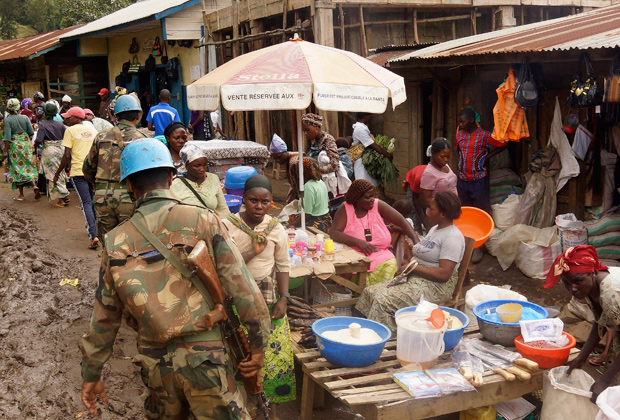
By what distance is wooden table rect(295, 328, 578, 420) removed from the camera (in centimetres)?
366

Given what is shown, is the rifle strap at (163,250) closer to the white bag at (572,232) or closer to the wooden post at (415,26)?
Answer: the white bag at (572,232)

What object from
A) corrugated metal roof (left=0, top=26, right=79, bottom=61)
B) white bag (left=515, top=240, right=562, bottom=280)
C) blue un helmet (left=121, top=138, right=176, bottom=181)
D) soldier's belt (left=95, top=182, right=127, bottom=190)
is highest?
corrugated metal roof (left=0, top=26, right=79, bottom=61)

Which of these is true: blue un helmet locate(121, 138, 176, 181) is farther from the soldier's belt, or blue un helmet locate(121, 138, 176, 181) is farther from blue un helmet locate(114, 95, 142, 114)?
blue un helmet locate(114, 95, 142, 114)

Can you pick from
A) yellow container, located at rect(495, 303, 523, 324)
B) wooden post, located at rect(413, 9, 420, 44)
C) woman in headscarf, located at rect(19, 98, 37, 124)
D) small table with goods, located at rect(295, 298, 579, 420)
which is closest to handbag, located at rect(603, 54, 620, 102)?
yellow container, located at rect(495, 303, 523, 324)

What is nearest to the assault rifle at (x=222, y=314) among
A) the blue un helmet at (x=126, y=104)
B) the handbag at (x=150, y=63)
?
the blue un helmet at (x=126, y=104)

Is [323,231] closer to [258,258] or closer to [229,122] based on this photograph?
[258,258]

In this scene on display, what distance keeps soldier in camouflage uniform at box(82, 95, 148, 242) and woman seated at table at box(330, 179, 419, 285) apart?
2067 millimetres

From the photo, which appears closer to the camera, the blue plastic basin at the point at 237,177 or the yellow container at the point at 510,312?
the yellow container at the point at 510,312

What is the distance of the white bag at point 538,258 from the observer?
23.9 ft

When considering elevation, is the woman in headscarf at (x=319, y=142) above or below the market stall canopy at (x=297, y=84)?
below

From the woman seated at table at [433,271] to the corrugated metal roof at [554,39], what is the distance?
7.64 ft

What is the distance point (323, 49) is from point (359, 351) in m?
3.18

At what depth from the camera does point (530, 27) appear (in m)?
9.02

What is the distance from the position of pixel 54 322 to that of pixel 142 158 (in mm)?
4293
